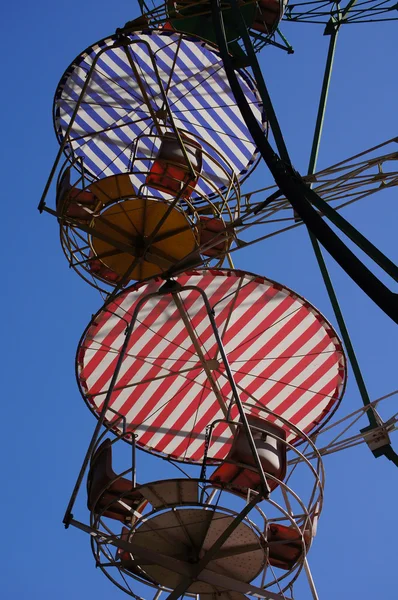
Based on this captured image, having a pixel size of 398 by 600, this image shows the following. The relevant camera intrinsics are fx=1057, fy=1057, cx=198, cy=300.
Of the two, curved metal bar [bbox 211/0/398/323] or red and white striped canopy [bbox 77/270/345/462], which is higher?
red and white striped canopy [bbox 77/270/345/462]

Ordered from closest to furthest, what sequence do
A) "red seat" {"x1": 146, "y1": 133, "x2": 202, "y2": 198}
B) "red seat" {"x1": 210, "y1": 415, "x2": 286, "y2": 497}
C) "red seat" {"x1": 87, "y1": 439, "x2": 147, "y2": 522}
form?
"red seat" {"x1": 210, "y1": 415, "x2": 286, "y2": 497}, "red seat" {"x1": 87, "y1": 439, "x2": 147, "y2": 522}, "red seat" {"x1": 146, "y1": 133, "x2": 202, "y2": 198}

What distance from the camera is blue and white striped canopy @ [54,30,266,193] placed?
44.3 ft

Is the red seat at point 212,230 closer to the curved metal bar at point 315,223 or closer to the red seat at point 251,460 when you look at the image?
the red seat at point 251,460

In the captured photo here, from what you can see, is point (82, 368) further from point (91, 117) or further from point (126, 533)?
point (91, 117)

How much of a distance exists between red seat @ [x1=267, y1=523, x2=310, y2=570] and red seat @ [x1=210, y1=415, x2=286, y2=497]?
459 millimetres

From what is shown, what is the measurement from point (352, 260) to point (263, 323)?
187 inches

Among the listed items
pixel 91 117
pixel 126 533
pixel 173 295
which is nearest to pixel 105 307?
pixel 173 295

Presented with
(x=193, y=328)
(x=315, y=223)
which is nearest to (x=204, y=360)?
(x=193, y=328)

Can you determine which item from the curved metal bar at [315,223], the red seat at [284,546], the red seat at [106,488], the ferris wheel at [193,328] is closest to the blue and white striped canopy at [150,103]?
the ferris wheel at [193,328]

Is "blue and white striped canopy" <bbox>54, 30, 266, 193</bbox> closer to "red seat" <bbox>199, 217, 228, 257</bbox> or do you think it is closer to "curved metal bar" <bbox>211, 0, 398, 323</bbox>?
"red seat" <bbox>199, 217, 228, 257</bbox>

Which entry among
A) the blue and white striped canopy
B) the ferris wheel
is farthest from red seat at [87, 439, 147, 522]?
the blue and white striped canopy

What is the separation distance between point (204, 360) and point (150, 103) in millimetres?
3777

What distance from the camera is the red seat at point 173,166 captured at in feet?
38.4

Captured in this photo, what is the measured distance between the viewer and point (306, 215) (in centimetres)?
739
